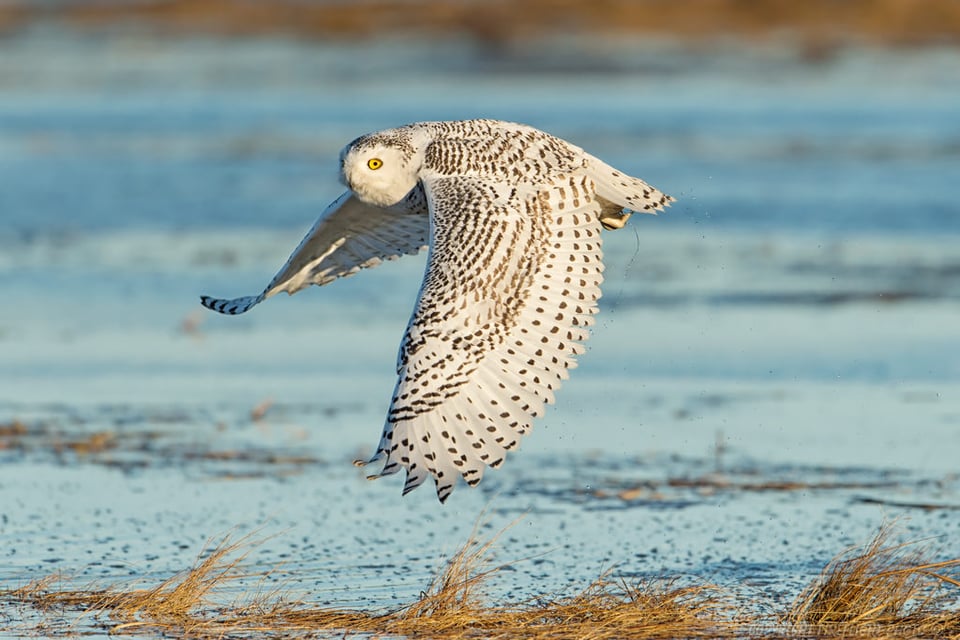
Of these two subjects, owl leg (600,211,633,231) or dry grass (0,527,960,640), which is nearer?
dry grass (0,527,960,640)

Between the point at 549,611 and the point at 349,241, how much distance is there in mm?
2223

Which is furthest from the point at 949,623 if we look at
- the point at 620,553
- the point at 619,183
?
the point at 619,183

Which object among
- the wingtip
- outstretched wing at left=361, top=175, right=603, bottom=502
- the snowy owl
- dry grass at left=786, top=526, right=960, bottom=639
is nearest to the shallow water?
dry grass at left=786, top=526, right=960, bottom=639

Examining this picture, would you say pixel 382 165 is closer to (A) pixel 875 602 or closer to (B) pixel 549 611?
(B) pixel 549 611

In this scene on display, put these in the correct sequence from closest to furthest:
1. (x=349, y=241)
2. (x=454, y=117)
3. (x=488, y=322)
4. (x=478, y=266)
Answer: (x=488, y=322), (x=478, y=266), (x=349, y=241), (x=454, y=117)

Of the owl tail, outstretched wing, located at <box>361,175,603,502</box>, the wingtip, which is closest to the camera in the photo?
outstretched wing, located at <box>361,175,603,502</box>

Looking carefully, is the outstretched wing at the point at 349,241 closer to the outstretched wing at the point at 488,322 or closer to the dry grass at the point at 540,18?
the outstretched wing at the point at 488,322

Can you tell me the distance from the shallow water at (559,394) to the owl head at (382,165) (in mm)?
930

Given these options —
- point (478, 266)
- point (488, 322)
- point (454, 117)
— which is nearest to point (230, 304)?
point (478, 266)

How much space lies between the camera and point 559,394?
10125 mm

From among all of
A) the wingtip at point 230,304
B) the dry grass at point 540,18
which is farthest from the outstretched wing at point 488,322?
the dry grass at point 540,18

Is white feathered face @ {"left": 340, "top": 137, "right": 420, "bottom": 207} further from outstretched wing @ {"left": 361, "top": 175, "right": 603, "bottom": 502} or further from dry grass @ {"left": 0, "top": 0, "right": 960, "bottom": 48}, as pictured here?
dry grass @ {"left": 0, "top": 0, "right": 960, "bottom": 48}

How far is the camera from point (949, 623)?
6219 mm

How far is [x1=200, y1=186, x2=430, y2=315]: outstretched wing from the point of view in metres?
7.80
